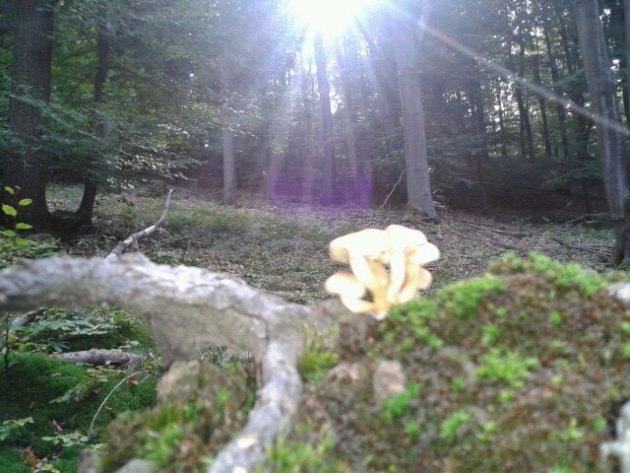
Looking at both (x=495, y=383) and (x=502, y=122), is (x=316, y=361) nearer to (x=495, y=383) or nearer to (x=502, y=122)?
(x=495, y=383)

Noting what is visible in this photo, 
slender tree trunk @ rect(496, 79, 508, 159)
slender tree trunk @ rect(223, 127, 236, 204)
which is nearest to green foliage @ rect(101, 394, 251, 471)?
slender tree trunk @ rect(223, 127, 236, 204)

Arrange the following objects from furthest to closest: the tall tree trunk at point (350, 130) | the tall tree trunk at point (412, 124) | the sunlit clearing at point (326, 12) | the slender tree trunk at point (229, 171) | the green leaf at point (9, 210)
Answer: the tall tree trunk at point (350, 130), the slender tree trunk at point (229, 171), the sunlit clearing at point (326, 12), the tall tree trunk at point (412, 124), the green leaf at point (9, 210)

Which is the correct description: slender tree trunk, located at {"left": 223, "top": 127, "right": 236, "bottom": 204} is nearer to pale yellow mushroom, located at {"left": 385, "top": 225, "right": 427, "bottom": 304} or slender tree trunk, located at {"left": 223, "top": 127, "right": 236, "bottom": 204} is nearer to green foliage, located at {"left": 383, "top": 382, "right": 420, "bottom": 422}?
pale yellow mushroom, located at {"left": 385, "top": 225, "right": 427, "bottom": 304}

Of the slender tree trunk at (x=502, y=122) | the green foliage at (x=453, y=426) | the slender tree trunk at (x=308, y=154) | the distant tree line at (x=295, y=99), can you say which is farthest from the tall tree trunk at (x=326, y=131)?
the green foliage at (x=453, y=426)

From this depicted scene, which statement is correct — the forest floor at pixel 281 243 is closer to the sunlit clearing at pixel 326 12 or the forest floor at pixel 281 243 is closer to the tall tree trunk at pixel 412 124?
the tall tree trunk at pixel 412 124

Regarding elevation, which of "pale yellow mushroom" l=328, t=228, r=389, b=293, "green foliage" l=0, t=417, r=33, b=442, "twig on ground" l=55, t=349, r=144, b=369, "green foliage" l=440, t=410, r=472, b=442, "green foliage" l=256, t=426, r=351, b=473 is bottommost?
"green foliage" l=0, t=417, r=33, b=442

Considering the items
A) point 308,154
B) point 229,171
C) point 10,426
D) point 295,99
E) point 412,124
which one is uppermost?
point 295,99

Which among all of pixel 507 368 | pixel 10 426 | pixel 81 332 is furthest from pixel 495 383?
pixel 81 332
